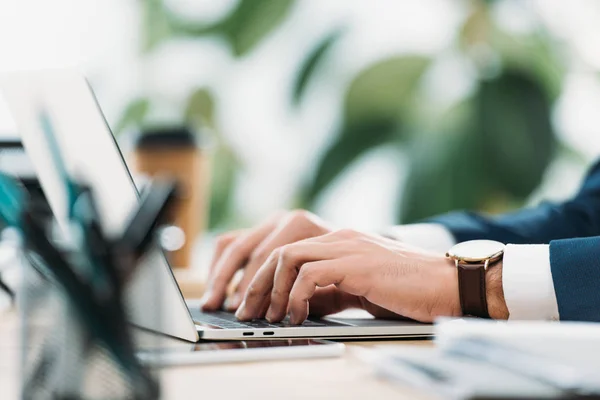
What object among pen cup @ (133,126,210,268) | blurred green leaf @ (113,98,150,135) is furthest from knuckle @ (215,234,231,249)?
blurred green leaf @ (113,98,150,135)

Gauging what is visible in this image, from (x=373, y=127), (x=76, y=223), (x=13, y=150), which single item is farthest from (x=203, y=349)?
(x=373, y=127)

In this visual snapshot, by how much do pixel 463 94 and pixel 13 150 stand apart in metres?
1.54

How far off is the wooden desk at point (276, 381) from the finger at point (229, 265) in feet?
1.20

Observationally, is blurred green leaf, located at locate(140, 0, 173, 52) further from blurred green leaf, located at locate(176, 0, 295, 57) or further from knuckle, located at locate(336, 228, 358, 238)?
knuckle, located at locate(336, 228, 358, 238)

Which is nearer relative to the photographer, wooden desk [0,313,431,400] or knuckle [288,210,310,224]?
wooden desk [0,313,431,400]

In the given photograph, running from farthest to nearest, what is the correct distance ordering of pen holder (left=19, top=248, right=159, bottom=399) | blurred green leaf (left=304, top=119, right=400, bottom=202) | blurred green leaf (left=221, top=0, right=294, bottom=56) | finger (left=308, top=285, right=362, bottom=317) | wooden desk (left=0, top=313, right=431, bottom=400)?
blurred green leaf (left=221, top=0, right=294, bottom=56) → blurred green leaf (left=304, top=119, right=400, bottom=202) → finger (left=308, top=285, right=362, bottom=317) → wooden desk (left=0, top=313, right=431, bottom=400) → pen holder (left=19, top=248, right=159, bottom=399)

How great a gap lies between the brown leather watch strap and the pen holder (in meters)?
0.50

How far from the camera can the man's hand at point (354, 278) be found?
0.81 metres

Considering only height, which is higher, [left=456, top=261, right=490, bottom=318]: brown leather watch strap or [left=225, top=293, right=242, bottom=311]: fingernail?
[left=225, top=293, right=242, bottom=311]: fingernail

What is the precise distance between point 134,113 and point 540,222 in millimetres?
1680

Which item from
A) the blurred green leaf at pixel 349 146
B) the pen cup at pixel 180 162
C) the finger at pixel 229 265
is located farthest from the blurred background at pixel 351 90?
the finger at pixel 229 265

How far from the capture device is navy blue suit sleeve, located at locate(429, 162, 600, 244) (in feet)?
4.49

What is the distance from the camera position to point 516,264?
0.86 m

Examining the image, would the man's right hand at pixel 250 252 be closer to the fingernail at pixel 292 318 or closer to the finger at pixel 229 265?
the finger at pixel 229 265
